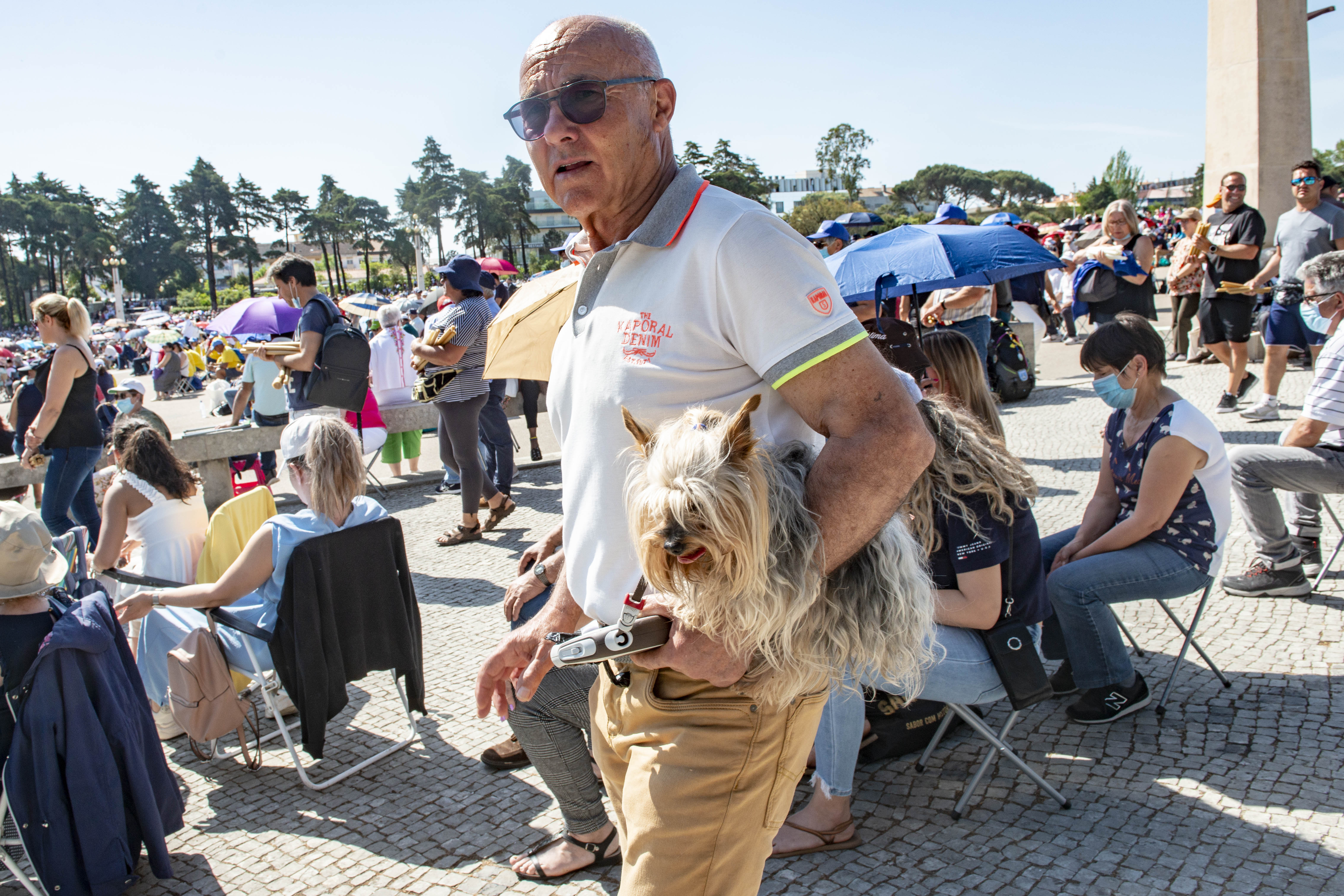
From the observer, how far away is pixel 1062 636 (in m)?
3.62

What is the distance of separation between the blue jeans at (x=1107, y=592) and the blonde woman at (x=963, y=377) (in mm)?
630

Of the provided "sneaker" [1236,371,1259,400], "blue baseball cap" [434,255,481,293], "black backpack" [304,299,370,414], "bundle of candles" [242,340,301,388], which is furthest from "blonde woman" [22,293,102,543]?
"sneaker" [1236,371,1259,400]

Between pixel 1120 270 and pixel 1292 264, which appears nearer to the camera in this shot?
pixel 1120 270

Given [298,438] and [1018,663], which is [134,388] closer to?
[298,438]

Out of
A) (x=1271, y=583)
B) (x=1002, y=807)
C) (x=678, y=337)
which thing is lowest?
(x=1002, y=807)

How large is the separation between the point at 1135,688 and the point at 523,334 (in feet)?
8.97

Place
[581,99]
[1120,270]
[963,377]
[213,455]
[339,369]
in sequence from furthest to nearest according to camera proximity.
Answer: [213,455] < [1120,270] < [339,369] < [963,377] < [581,99]

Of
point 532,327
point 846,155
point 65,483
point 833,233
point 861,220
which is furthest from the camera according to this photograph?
point 846,155

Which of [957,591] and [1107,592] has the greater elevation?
[957,591]

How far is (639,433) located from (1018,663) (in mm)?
2030

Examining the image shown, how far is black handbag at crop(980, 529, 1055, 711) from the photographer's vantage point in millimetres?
2857

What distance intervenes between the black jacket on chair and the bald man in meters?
2.07

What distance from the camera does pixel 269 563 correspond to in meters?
3.64

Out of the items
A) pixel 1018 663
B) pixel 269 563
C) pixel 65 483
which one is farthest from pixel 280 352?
pixel 1018 663
